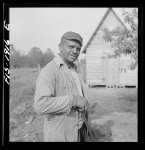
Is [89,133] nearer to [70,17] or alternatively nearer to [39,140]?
[39,140]

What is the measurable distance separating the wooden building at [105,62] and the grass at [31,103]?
0.11 m

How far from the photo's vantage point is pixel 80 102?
8.56 ft

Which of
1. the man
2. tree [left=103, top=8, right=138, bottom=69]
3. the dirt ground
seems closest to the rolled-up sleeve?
the man

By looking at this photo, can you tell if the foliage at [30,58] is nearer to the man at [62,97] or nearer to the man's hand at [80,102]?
the man at [62,97]

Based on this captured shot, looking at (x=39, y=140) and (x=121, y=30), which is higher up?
(x=121, y=30)

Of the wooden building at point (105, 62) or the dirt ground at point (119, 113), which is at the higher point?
the wooden building at point (105, 62)

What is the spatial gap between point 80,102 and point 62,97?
208mm

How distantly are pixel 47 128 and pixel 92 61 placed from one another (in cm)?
89

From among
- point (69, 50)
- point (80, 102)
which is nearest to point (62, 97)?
point (80, 102)

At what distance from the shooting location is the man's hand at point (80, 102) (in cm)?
257

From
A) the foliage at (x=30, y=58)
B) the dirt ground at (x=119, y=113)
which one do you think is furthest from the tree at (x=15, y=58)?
the dirt ground at (x=119, y=113)
